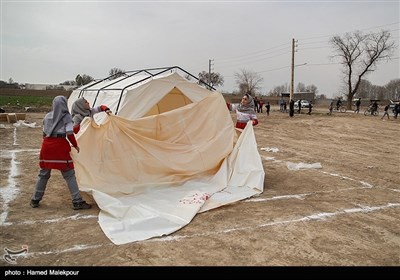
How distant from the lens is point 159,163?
5.73 metres

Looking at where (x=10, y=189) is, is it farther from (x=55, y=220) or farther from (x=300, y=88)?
(x=300, y=88)

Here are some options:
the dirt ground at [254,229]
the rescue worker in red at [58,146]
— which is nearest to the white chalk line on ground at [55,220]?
the dirt ground at [254,229]

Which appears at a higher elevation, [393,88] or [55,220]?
[393,88]

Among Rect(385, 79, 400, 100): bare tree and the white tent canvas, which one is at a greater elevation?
Rect(385, 79, 400, 100): bare tree

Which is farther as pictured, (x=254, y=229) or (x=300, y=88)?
(x=300, y=88)

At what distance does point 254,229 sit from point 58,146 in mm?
2912

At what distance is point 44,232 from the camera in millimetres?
3869

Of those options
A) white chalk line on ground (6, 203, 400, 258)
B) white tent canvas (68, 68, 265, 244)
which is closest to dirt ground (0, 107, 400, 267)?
white chalk line on ground (6, 203, 400, 258)

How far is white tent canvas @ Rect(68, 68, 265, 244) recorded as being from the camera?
172 inches

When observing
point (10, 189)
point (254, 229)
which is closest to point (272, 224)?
point (254, 229)

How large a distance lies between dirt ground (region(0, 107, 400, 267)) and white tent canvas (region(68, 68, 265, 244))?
270 millimetres

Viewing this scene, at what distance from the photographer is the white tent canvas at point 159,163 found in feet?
14.4

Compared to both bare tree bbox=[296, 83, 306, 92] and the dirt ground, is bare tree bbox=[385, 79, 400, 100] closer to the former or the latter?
bare tree bbox=[296, 83, 306, 92]

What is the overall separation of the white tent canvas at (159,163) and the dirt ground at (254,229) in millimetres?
270
